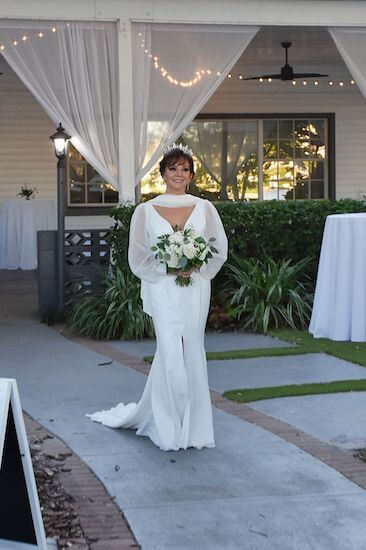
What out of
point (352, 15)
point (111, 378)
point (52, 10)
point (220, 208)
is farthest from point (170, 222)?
point (352, 15)

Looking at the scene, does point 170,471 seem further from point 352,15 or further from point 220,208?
point 352,15

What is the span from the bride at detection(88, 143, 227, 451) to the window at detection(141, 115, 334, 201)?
10615 mm

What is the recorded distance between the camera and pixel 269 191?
1656cm

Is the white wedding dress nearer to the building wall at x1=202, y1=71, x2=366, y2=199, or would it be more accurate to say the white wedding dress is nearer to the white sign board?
the white sign board

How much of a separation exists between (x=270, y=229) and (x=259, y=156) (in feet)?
22.8

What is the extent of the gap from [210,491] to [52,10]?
7.20 metres

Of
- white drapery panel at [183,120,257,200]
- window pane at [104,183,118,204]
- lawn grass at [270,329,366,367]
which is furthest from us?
white drapery panel at [183,120,257,200]

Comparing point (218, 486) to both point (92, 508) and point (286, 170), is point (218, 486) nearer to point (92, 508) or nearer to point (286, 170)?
point (92, 508)

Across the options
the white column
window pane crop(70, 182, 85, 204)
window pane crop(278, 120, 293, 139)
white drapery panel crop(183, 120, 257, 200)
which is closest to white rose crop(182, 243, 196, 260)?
the white column

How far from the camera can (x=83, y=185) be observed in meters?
16.2

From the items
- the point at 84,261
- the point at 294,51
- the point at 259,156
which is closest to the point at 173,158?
the point at 84,261

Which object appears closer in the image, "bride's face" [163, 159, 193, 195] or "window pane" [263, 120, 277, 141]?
"bride's face" [163, 159, 193, 195]

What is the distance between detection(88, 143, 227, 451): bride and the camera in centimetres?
531

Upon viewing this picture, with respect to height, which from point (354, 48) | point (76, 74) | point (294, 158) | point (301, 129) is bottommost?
point (294, 158)
